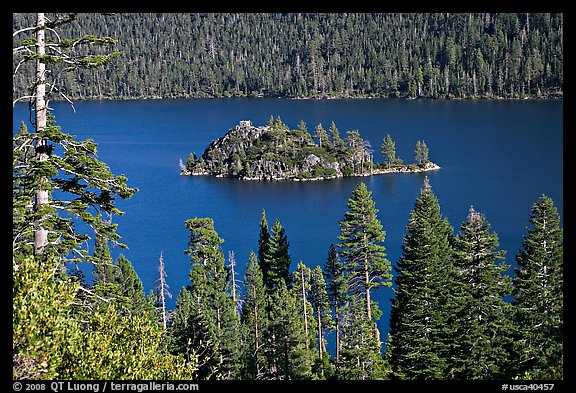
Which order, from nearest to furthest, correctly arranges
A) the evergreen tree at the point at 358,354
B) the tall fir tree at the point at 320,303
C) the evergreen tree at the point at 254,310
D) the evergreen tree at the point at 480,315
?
1. the evergreen tree at the point at 358,354
2. the evergreen tree at the point at 480,315
3. the evergreen tree at the point at 254,310
4. the tall fir tree at the point at 320,303

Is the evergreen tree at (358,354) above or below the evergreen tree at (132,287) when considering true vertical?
below

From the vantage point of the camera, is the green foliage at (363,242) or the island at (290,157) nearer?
the green foliage at (363,242)

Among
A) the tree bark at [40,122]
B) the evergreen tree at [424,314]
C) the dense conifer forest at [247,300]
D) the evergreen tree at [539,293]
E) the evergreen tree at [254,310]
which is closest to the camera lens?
the dense conifer forest at [247,300]

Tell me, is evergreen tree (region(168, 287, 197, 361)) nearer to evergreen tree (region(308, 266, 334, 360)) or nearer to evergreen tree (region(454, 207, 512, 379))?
evergreen tree (region(308, 266, 334, 360))

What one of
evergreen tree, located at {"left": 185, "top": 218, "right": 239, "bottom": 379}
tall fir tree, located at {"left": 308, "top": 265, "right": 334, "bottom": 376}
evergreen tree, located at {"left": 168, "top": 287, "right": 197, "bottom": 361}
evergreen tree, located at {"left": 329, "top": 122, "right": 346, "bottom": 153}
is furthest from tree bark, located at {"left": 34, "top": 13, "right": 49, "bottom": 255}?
evergreen tree, located at {"left": 329, "top": 122, "right": 346, "bottom": 153}

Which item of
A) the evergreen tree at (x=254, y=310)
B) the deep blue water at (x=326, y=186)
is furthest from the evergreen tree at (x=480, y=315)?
the deep blue water at (x=326, y=186)

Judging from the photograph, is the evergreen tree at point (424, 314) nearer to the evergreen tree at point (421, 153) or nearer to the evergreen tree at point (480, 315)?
the evergreen tree at point (480, 315)
